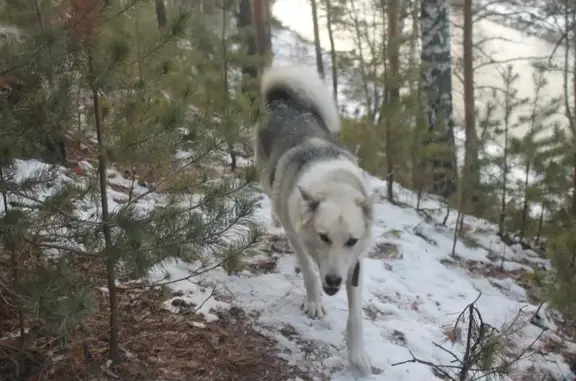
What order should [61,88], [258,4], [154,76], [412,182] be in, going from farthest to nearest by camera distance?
[258,4] → [412,182] → [154,76] → [61,88]

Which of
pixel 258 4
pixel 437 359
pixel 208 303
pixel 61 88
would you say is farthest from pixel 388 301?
pixel 258 4

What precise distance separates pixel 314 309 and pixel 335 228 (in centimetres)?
110

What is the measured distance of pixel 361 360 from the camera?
3.61m

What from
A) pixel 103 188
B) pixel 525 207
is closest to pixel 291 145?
pixel 103 188

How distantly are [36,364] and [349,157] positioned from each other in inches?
104

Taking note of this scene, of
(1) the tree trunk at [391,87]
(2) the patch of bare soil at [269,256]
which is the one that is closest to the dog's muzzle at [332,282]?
(2) the patch of bare soil at [269,256]

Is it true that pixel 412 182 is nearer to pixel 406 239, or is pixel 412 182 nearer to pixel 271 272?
pixel 406 239

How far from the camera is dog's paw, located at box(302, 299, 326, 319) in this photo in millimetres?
4219

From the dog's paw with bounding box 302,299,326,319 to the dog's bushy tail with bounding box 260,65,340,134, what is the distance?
75.6 inches

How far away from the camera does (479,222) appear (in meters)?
8.17

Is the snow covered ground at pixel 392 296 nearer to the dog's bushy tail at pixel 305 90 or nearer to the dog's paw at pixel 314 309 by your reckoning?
the dog's paw at pixel 314 309

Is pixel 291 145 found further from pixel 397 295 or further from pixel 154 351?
pixel 154 351

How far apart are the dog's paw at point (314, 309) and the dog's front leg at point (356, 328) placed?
0.52 m

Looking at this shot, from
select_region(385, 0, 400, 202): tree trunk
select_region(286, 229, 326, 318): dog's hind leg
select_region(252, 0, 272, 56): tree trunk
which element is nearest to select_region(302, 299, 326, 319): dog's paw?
select_region(286, 229, 326, 318): dog's hind leg
